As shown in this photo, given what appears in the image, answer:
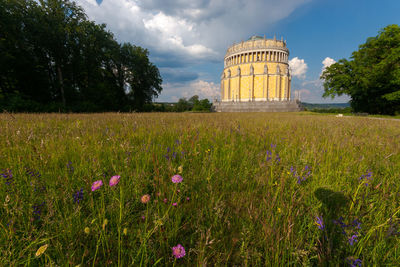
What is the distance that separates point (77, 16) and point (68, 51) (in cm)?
464

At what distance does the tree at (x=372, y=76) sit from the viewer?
21.6 metres

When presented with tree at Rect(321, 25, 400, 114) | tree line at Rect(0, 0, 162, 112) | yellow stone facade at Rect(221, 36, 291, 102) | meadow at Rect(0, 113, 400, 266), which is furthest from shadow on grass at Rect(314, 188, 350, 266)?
yellow stone facade at Rect(221, 36, 291, 102)

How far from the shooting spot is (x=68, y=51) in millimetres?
18281

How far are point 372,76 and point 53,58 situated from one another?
43082 mm

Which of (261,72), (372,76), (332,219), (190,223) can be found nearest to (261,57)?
(261,72)

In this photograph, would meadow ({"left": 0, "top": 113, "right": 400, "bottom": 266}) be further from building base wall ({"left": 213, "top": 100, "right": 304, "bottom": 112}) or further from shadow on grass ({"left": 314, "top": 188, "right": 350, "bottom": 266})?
building base wall ({"left": 213, "top": 100, "right": 304, "bottom": 112})

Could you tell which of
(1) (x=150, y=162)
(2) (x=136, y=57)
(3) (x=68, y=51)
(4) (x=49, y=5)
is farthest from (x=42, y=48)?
(1) (x=150, y=162)

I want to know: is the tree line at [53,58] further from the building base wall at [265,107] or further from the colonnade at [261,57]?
the colonnade at [261,57]

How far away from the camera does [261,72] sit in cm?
5594

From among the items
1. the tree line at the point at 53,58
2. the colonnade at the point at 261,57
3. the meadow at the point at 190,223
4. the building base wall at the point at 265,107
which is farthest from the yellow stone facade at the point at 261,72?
the meadow at the point at 190,223

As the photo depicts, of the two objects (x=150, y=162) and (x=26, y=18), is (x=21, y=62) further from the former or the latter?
(x=150, y=162)

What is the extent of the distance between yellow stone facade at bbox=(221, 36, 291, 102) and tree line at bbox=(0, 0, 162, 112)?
44015 millimetres

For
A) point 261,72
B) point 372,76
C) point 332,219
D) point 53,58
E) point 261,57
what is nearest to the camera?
point 332,219

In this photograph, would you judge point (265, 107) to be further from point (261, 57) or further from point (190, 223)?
point (190, 223)
